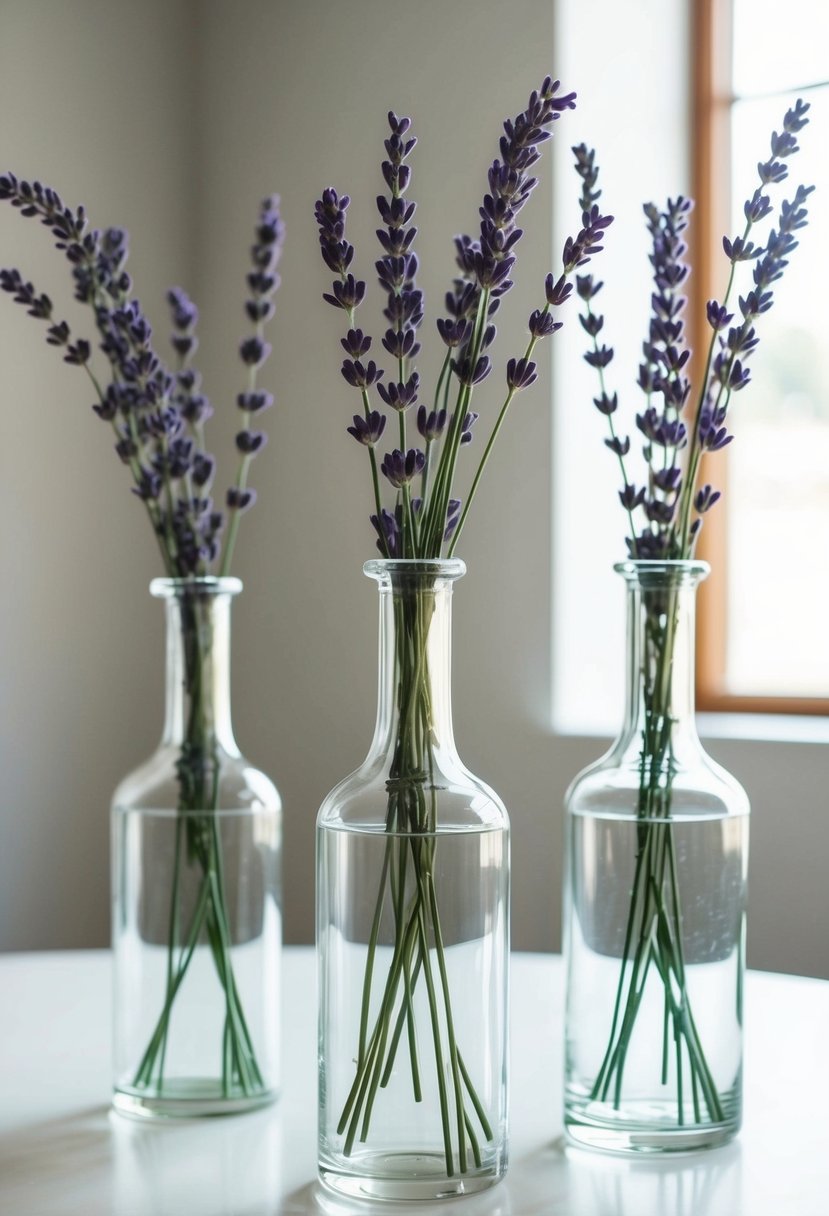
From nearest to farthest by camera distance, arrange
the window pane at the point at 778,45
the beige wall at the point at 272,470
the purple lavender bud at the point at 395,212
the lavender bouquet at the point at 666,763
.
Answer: the purple lavender bud at the point at 395,212, the lavender bouquet at the point at 666,763, the beige wall at the point at 272,470, the window pane at the point at 778,45

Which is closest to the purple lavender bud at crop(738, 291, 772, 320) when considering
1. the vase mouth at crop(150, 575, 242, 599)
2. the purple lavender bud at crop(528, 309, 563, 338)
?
the purple lavender bud at crop(528, 309, 563, 338)

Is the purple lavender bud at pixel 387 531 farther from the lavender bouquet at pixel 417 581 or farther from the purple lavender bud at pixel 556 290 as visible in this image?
the purple lavender bud at pixel 556 290

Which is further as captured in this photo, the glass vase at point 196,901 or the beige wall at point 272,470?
the beige wall at point 272,470

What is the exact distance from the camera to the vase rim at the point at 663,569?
76cm

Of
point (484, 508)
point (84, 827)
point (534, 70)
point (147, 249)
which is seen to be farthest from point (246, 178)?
point (84, 827)

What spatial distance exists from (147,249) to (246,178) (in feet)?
0.86

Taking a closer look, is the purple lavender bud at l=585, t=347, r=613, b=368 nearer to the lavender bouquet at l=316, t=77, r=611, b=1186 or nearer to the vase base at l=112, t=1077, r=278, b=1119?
the lavender bouquet at l=316, t=77, r=611, b=1186

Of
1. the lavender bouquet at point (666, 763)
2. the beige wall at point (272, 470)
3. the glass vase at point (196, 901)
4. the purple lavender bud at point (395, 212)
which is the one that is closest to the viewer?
the purple lavender bud at point (395, 212)

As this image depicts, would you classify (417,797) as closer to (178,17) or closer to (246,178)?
(246,178)

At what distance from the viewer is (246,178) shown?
2.92 m

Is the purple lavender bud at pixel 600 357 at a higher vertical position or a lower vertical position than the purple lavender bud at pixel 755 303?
lower

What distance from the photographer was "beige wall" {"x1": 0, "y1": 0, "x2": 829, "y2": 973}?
2523mm

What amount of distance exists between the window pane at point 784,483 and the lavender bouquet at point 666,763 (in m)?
1.97

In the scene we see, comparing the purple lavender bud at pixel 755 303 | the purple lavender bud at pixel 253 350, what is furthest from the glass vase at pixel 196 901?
the purple lavender bud at pixel 755 303
